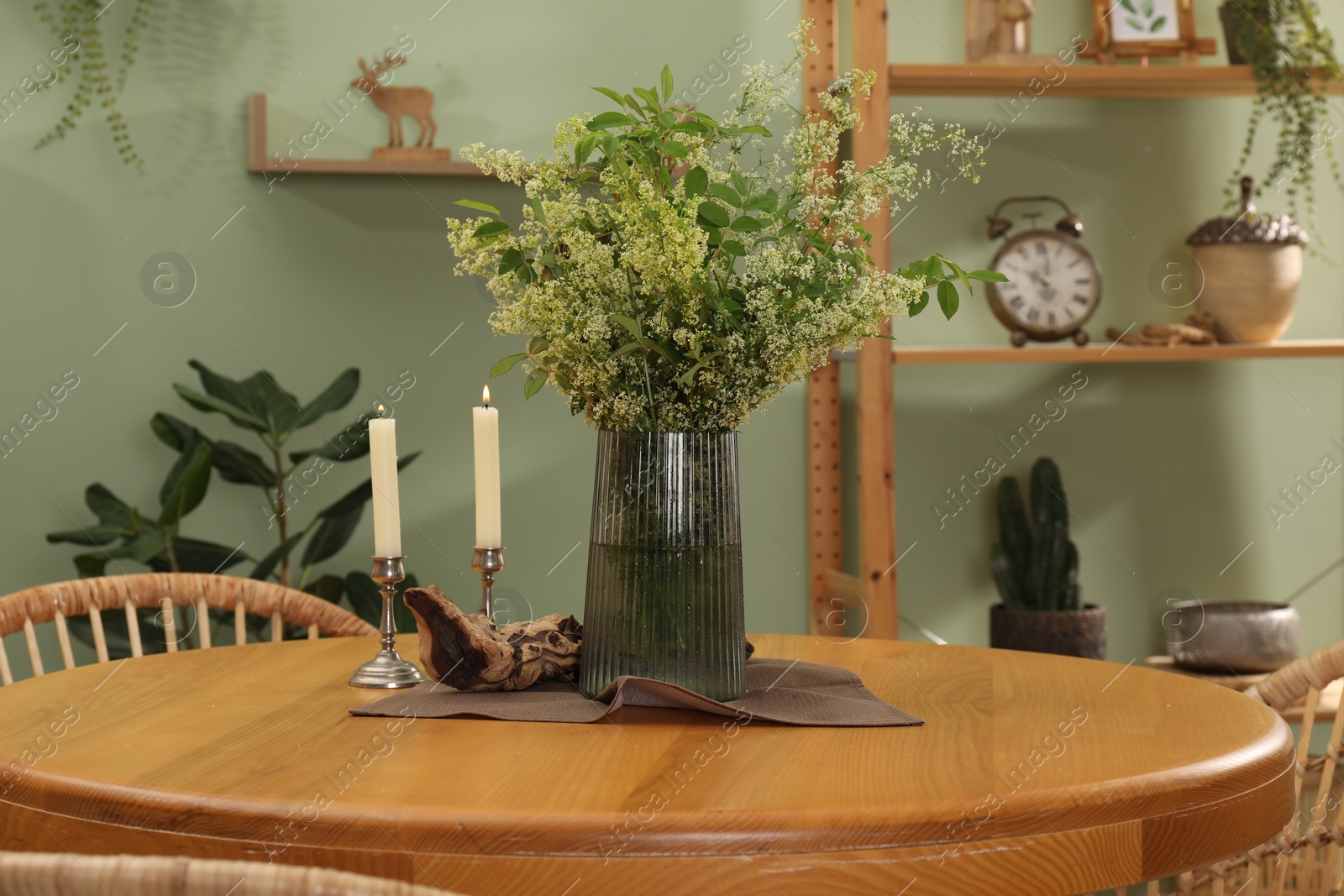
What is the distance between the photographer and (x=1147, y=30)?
90.6 inches

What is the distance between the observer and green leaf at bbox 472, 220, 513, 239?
1.01m

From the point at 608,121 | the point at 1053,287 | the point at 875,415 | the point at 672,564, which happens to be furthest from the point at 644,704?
the point at 1053,287

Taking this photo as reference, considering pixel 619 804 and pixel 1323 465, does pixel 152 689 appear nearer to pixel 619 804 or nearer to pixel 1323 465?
pixel 619 804

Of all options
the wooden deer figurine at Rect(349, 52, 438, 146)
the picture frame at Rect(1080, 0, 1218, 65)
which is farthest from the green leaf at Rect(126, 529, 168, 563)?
the picture frame at Rect(1080, 0, 1218, 65)

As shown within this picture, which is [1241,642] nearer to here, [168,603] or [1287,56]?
[1287,56]

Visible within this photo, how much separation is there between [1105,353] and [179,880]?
6.34 ft

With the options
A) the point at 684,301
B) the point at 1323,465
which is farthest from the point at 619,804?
the point at 1323,465

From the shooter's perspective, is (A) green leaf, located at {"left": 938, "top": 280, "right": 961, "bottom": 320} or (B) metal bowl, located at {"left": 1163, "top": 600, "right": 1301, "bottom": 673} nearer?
(A) green leaf, located at {"left": 938, "top": 280, "right": 961, "bottom": 320}

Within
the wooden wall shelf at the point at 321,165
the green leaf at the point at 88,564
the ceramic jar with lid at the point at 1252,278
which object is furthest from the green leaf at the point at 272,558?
the ceramic jar with lid at the point at 1252,278

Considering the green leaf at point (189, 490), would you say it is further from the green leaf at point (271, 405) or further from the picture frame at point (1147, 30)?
the picture frame at point (1147, 30)

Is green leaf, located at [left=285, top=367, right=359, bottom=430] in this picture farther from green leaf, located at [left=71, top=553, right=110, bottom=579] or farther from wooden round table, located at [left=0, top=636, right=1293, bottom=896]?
wooden round table, located at [left=0, top=636, right=1293, bottom=896]

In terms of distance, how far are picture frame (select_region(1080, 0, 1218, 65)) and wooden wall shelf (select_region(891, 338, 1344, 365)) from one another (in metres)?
0.57

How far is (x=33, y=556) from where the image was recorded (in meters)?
2.31

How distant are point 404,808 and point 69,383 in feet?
6.24
